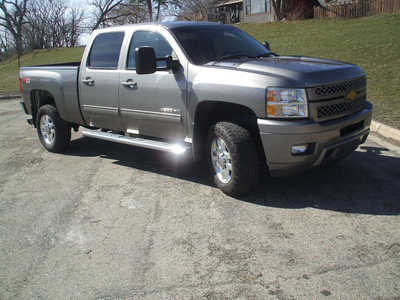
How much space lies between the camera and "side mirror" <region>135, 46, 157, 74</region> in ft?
15.9

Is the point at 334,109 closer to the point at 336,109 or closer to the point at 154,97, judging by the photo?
the point at 336,109

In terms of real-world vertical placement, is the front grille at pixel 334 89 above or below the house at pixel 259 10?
below

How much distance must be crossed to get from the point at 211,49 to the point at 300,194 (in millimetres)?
2066

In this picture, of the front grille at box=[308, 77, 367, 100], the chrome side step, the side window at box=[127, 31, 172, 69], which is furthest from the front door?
the front grille at box=[308, 77, 367, 100]

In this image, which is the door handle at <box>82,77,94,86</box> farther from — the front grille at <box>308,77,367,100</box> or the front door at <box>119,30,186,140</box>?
the front grille at <box>308,77,367,100</box>

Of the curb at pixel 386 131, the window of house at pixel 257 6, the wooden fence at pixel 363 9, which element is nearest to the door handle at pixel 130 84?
the curb at pixel 386 131

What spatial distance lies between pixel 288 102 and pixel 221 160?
1088 mm

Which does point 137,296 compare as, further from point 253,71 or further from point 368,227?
point 253,71

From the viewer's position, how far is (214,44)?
5.36 metres

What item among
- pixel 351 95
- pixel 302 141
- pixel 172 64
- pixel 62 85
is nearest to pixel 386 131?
pixel 351 95

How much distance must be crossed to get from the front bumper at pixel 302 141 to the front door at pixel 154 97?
126 centimetres

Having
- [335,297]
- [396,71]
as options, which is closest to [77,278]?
[335,297]

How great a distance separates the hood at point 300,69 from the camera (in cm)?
412

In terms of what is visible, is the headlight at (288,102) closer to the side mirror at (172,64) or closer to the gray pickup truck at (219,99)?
the gray pickup truck at (219,99)
